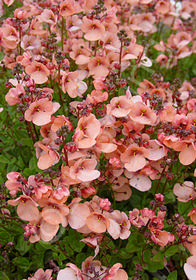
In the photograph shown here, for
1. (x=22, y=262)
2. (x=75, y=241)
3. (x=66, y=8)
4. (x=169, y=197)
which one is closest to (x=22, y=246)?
(x=22, y=262)

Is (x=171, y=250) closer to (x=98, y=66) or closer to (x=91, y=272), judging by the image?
(x=91, y=272)

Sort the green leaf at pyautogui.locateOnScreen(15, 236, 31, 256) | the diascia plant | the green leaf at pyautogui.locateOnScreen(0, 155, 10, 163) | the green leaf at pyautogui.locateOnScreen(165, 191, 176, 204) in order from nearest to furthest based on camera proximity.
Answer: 1. the diascia plant
2. the green leaf at pyautogui.locateOnScreen(15, 236, 31, 256)
3. the green leaf at pyautogui.locateOnScreen(165, 191, 176, 204)
4. the green leaf at pyautogui.locateOnScreen(0, 155, 10, 163)

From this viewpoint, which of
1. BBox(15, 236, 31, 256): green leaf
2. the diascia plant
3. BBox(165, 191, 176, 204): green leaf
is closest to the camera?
the diascia plant

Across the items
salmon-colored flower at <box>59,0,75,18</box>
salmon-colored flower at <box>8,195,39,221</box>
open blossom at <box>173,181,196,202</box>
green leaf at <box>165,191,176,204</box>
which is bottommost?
green leaf at <box>165,191,176,204</box>

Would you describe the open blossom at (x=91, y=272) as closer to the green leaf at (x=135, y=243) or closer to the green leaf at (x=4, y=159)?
the green leaf at (x=135, y=243)

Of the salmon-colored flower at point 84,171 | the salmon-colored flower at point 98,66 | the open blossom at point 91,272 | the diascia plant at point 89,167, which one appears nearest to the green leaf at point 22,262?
the diascia plant at point 89,167

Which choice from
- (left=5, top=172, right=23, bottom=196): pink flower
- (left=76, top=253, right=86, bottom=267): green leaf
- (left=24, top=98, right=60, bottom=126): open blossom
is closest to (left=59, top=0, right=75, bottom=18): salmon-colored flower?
(left=24, top=98, right=60, bottom=126): open blossom

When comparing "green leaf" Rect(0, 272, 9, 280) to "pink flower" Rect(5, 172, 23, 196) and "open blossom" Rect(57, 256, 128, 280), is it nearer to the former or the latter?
"open blossom" Rect(57, 256, 128, 280)

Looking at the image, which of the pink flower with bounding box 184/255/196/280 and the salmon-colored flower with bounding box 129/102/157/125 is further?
the salmon-colored flower with bounding box 129/102/157/125

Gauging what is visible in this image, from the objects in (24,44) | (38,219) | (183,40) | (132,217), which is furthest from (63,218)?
(183,40)

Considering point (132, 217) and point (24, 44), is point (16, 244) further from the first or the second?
point (24, 44)

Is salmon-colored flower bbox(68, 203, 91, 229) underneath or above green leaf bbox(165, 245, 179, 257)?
above
